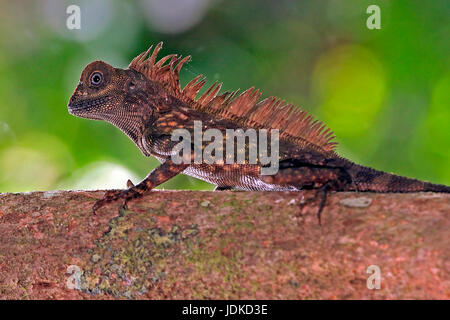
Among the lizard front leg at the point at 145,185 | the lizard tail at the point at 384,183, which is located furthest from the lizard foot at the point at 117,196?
the lizard tail at the point at 384,183

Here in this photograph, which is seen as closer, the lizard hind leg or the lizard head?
the lizard hind leg

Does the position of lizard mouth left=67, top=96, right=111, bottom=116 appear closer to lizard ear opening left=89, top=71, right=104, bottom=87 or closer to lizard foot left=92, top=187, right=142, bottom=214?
lizard ear opening left=89, top=71, right=104, bottom=87

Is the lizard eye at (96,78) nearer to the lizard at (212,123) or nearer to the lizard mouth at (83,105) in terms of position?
the lizard at (212,123)

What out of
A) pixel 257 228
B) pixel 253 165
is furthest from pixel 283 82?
pixel 257 228

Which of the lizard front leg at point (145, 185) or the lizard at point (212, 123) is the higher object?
the lizard at point (212, 123)

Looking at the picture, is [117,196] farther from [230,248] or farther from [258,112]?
[258,112]

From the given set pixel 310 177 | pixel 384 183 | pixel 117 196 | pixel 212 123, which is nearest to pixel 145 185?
pixel 117 196

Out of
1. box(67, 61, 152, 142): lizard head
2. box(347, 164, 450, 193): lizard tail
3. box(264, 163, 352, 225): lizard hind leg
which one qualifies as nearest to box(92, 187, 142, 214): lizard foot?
box(264, 163, 352, 225): lizard hind leg
